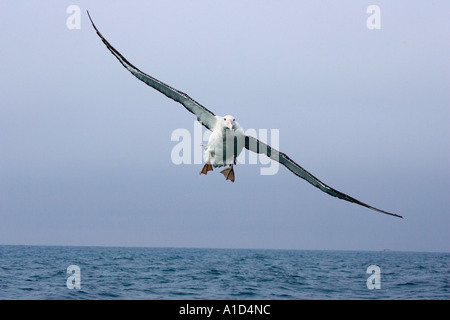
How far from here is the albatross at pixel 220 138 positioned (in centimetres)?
1681

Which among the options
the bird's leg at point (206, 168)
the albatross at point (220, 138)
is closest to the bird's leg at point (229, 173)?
the albatross at point (220, 138)

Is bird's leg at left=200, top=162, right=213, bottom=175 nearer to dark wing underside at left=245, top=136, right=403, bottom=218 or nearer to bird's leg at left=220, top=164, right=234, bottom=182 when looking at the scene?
dark wing underside at left=245, top=136, right=403, bottom=218

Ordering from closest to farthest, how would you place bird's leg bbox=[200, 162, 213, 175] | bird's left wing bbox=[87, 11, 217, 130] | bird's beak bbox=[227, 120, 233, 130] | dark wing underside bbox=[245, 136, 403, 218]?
bird's beak bbox=[227, 120, 233, 130]
bird's left wing bbox=[87, 11, 217, 130]
bird's leg bbox=[200, 162, 213, 175]
dark wing underside bbox=[245, 136, 403, 218]

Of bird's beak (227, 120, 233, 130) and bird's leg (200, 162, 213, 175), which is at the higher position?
bird's beak (227, 120, 233, 130)

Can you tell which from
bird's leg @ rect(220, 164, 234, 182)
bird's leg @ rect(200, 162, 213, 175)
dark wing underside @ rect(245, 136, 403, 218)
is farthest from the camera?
bird's leg @ rect(220, 164, 234, 182)

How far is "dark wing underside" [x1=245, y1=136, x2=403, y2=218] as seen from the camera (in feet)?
58.7

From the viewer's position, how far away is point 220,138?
17078 mm

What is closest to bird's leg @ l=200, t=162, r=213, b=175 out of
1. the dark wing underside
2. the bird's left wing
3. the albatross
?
the albatross

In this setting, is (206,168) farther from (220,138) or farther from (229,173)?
(229,173)

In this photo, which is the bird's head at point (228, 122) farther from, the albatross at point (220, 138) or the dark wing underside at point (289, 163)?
the dark wing underside at point (289, 163)

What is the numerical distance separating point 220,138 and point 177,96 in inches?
69.4
